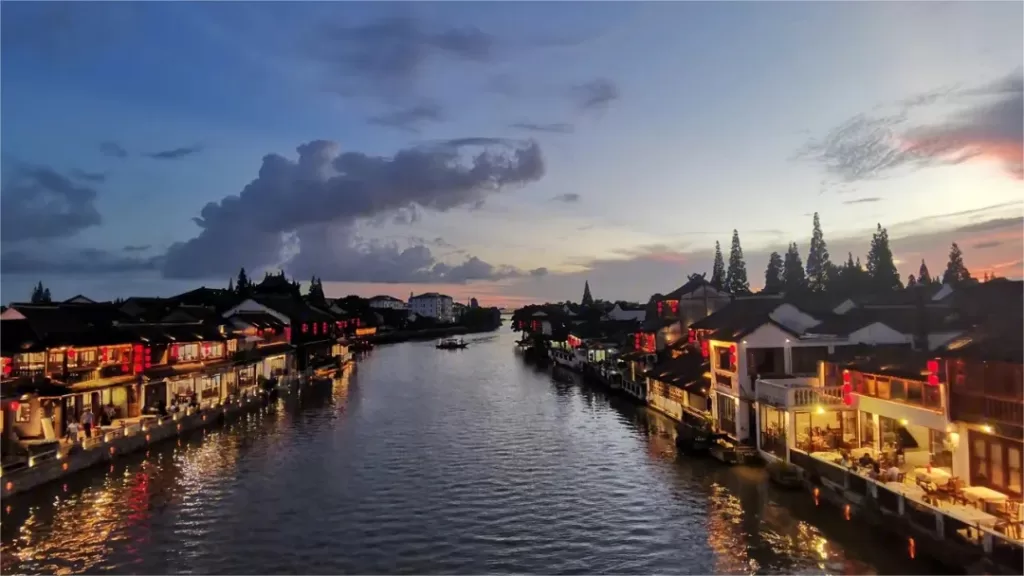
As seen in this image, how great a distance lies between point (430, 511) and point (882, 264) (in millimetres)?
96906

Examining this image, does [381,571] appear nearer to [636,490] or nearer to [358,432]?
[636,490]

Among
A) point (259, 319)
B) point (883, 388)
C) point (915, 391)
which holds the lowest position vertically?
point (883, 388)

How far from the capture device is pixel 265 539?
25.8m

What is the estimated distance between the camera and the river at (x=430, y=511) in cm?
2367

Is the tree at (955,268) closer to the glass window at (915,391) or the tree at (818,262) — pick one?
the tree at (818,262)

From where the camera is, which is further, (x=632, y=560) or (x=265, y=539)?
(x=265, y=539)

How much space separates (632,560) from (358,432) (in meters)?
27.7

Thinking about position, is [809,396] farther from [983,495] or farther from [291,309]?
[291,309]

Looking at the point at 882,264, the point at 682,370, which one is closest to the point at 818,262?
the point at 882,264

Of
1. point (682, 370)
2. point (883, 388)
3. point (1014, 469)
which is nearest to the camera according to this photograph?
point (1014, 469)

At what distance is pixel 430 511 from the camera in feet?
96.2

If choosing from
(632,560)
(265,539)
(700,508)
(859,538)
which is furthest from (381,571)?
(859,538)

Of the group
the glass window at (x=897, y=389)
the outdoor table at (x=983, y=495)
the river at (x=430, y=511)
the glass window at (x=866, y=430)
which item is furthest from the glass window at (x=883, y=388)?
the outdoor table at (x=983, y=495)

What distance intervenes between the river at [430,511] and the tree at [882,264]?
71.6 m
